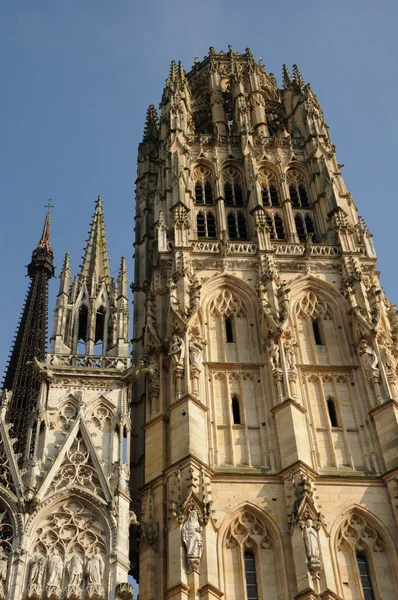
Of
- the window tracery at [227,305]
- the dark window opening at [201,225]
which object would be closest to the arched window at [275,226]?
the dark window opening at [201,225]

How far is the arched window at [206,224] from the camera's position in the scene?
3488cm

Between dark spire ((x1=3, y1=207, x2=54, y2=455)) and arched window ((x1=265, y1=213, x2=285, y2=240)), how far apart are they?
466 inches

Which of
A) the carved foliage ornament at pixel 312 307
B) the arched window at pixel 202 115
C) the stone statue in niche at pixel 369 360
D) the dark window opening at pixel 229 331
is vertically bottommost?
the stone statue in niche at pixel 369 360

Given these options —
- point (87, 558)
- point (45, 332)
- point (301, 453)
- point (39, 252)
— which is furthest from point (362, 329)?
point (39, 252)

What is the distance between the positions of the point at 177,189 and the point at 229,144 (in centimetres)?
504

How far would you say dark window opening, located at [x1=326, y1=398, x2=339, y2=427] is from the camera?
27.8 m

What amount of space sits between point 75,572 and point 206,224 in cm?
1707

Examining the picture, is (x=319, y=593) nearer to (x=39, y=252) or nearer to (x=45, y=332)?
(x=45, y=332)

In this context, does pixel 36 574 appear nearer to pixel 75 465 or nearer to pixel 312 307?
pixel 75 465

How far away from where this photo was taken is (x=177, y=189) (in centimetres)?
3516

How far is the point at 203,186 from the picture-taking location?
37250 millimetres

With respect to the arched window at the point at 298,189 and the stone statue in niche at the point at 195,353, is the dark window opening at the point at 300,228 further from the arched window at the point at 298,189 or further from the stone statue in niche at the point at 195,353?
the stone statue in niche at the point at 195,353

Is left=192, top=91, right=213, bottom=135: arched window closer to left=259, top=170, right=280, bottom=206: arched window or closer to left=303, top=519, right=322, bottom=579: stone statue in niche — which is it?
left=259, top=170, right=280, bottom=206: arched window

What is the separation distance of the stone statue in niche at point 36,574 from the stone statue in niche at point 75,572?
0.65m
